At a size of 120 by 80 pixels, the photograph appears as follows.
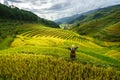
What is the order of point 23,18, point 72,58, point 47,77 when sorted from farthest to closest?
point 23,18 < point 72,58 < point 47,77

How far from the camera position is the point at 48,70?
18.4 m

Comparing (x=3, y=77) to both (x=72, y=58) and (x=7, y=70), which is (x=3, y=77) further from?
(x=72, y=58)

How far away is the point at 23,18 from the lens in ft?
583

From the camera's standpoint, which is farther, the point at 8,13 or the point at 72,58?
the point at 8,13

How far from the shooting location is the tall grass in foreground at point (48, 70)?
1733cm

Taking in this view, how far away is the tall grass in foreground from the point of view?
17.3 metres

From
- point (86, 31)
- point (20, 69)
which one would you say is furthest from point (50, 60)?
point (86, 31)

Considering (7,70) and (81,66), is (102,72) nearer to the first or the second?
(81,66)

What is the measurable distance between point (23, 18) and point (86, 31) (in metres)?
54.3

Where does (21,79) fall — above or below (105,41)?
above

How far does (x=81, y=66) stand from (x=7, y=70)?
6.48 metres

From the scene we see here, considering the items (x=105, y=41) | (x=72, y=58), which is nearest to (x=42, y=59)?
(x=72, y=58)

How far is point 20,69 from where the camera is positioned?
1853cm

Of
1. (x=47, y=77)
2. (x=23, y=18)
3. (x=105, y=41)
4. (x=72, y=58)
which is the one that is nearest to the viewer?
(x=47, y=77)
